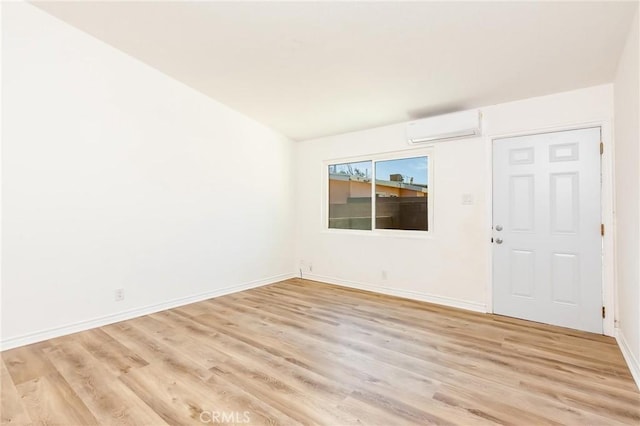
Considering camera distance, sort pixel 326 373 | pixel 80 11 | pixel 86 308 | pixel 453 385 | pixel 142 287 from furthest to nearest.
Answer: pixel 142 287 → pixel 86 308 → pixel 80 11 → pixel 326 373 → pixel 453 385

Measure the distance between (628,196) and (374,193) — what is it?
2751 millimetres

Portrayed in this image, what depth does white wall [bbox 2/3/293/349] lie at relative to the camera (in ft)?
8.51

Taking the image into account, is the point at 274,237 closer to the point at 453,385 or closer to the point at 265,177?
the point at 265,177

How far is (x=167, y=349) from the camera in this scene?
2463 mm

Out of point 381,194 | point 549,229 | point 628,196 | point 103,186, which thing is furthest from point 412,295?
point 103,186

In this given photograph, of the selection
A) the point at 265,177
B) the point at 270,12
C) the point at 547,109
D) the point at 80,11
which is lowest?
the point at 265,177

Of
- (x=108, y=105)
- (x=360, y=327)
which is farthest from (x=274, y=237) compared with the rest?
(x=108, y=105)

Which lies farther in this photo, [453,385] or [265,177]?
[265,177]

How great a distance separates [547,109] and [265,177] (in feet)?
12.2

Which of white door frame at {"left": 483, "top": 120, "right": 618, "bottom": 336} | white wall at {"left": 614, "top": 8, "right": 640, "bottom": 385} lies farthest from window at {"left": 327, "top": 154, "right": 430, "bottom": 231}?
white wall at {"left": 614, "top": 8, "right": 640, "bottom": 385}

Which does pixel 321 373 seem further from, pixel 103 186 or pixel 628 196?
pixel 103 186

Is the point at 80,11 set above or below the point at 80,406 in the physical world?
above

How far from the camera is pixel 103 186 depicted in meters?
3.08

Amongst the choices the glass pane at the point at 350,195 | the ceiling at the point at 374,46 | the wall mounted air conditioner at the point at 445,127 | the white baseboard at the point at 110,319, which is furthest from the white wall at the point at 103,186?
the wall mounted air conditioner at the point at 445,127
